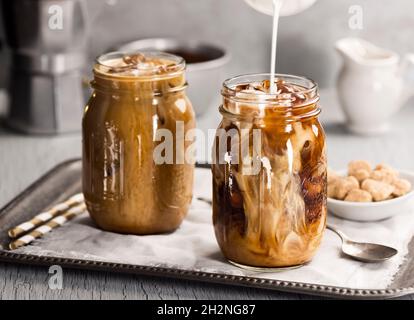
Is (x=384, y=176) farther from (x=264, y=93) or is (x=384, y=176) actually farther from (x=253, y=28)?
(x=253, y=28)

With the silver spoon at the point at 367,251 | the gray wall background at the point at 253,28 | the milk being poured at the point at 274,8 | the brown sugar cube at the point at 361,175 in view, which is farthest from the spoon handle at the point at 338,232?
the gray wall background at the point at 253,28

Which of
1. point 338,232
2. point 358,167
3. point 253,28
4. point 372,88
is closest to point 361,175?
point 358,167

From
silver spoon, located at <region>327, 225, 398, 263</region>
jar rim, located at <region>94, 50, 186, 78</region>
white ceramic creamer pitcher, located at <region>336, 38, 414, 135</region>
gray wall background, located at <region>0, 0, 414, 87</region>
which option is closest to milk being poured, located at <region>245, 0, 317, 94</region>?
jar rim, located at <region>94, 50, 186, 78</region>

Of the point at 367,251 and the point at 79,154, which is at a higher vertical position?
the point at 367,251

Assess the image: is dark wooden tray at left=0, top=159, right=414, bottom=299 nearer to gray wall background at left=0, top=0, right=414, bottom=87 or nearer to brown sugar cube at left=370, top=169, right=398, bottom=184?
A: brown sugar cube at left=370, top=169, right=398, bottom=184

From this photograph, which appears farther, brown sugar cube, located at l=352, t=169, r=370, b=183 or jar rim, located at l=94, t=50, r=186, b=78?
→ brown sugar cube, located at l=352, t=169, r=370, b=183
